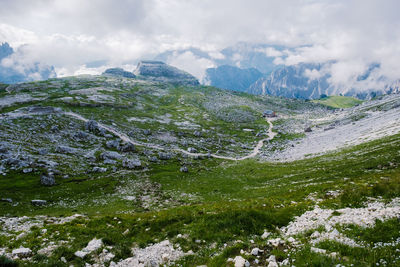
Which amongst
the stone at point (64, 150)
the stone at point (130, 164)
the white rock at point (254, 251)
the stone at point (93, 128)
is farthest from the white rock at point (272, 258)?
the stone at point (93, 128)

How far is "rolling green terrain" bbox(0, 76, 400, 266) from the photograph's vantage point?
11.8 metres

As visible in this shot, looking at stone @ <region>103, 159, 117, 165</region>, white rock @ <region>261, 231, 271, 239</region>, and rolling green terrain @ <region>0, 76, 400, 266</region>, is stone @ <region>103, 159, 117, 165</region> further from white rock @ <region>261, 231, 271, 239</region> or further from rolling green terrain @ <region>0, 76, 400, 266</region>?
white rock @ <region>261, 231, 271, 239</region>

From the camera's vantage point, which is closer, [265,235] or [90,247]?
[265,235]

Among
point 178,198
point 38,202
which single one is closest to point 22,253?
point 178,198

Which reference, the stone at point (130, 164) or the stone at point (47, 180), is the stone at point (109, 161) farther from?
the stone at point (47, 180)

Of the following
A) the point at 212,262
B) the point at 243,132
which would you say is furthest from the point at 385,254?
the point at 243,132

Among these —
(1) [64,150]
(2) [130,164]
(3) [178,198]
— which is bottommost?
(3) [178,198]

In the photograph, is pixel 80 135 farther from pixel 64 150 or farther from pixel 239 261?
pixel 239 261

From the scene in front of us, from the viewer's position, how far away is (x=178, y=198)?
41781 millimetres

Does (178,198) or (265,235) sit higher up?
(265,235)

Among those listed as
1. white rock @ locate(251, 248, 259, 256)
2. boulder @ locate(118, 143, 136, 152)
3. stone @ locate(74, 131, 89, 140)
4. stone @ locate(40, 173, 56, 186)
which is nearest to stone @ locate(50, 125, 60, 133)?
stone @ locate(74, 131, 89, 140)

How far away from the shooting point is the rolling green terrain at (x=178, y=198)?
1184 cm

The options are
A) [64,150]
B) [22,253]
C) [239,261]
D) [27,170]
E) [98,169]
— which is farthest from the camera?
[64,150]

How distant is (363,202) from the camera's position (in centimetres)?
1653
